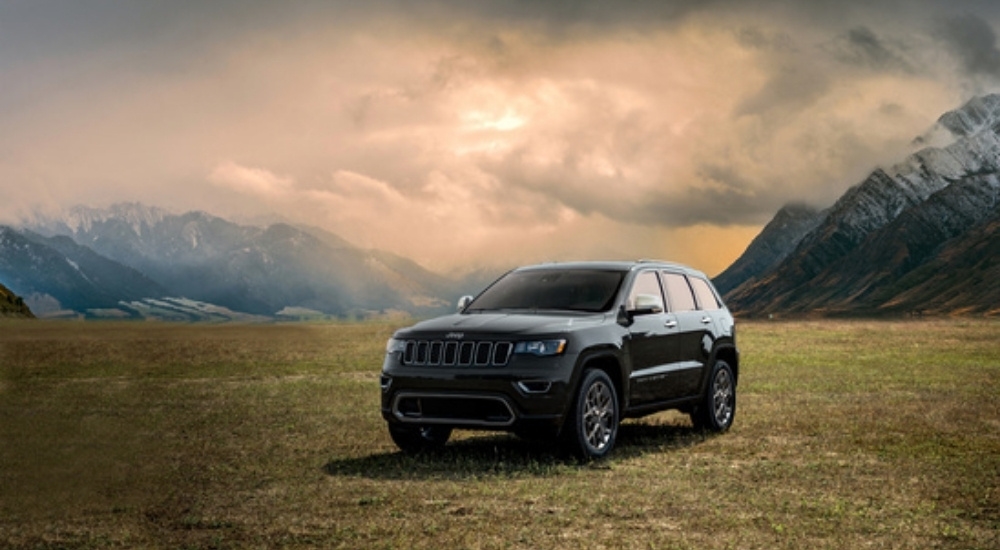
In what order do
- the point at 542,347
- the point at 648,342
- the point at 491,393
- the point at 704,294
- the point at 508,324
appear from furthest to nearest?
the point at 704,294, the point at 648,342, the point at 508,324, the point at 542,347, the point at 491,393

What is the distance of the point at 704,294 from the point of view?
1666 centimetres

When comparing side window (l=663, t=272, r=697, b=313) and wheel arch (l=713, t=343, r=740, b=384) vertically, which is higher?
side window (l=663, t=272, r=697, b=313)

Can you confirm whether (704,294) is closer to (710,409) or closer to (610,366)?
(710,409)

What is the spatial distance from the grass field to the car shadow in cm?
5

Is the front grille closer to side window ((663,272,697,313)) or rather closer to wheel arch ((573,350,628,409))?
wheel arch ((573,350,628,409))

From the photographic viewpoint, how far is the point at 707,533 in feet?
29.6

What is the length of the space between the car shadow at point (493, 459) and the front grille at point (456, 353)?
44.2 inches

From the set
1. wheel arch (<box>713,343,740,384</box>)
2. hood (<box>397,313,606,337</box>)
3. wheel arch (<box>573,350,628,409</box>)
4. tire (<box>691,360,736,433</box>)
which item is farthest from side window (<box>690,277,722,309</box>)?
hood (<box>397,313,606,337</box>)

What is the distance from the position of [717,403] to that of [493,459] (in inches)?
168

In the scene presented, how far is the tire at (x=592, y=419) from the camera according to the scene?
12.7 metres

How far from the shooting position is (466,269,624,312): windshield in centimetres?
1409

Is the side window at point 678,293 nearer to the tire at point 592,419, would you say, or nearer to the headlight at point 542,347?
the tire at point 592,419

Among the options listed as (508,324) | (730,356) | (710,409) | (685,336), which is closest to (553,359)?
(508,324)

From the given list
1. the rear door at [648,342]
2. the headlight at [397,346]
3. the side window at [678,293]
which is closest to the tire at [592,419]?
the rear door at [648,342]
